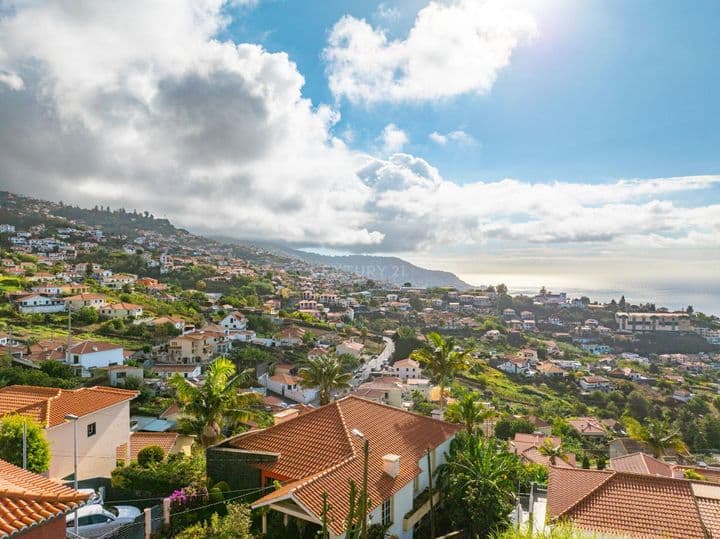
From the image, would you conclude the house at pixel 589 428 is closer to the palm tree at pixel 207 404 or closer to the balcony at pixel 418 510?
the balcony at pixel 418 510

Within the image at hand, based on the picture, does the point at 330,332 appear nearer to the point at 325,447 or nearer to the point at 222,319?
the point at 222,319

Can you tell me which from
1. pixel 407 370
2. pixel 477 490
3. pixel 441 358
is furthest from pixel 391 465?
pixel 407 370

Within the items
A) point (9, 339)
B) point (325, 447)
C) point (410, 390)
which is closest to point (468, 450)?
point (325, 447)

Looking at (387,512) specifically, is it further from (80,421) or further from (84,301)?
(84,301)

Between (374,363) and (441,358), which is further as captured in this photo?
(374,363)

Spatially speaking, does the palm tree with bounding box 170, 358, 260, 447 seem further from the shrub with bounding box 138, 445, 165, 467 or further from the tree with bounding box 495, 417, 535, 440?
the tree with bounding box 495, 417, 535, 440

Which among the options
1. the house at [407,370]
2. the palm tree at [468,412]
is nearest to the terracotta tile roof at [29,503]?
the palm tree at [468,412]
